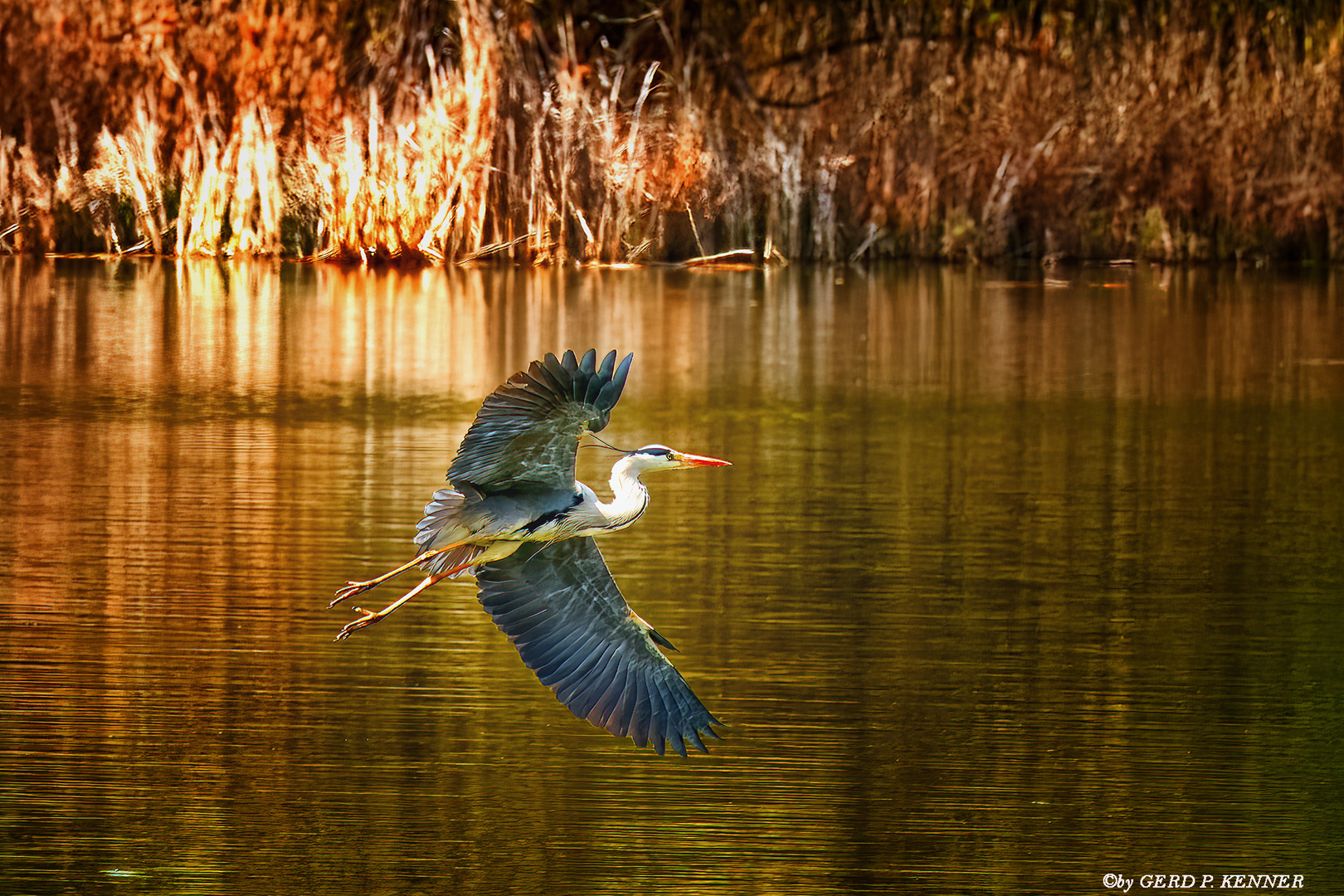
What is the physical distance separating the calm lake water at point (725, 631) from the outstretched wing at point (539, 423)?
86 cm

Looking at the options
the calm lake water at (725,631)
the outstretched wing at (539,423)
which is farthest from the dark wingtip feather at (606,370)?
the calm lake water at (725,631)

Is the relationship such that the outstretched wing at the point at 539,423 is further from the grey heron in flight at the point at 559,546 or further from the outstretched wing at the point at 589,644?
the outstretched wing at the point at 589,644

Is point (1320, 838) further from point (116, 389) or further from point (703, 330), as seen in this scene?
point (703, 330)

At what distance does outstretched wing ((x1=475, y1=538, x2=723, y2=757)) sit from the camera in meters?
4.82

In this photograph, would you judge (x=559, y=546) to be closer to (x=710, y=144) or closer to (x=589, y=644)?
(x=589, y=644)

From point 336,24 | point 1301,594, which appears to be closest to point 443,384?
point 1301,594

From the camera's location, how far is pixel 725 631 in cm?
690

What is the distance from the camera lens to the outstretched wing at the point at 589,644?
482cm

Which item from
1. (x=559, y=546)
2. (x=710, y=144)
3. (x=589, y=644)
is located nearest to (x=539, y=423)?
(x=559, y=546)

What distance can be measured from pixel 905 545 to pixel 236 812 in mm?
3802

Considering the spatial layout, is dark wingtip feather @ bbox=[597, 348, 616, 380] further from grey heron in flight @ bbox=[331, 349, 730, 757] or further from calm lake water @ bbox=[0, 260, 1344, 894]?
calm lake water @ bbox=[0, 260, 1344, 894]

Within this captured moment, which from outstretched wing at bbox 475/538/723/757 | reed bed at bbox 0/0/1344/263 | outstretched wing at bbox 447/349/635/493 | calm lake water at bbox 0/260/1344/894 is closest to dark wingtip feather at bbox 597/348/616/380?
outstretched wing at bbox 447/349/635/493

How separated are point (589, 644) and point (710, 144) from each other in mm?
16900

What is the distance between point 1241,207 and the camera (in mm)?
22172
